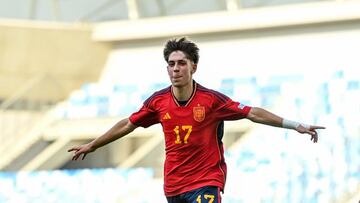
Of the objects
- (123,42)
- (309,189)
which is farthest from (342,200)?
(123,42)

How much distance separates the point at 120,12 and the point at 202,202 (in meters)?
16.4

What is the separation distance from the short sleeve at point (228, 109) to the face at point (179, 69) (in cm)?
24

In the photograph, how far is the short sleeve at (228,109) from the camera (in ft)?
17.7

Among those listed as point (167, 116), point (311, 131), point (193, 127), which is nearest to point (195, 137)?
point (193, 127)

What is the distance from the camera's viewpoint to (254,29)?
19266 mm

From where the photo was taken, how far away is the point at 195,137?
17.5 ft

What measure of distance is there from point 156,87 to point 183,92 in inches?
520

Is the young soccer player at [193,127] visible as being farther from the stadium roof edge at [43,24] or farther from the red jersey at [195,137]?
the stadium roof edge at [43,24]

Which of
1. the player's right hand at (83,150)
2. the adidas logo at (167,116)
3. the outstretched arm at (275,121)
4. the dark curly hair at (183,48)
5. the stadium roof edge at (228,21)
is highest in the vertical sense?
the stadium roof edge at (228,21)

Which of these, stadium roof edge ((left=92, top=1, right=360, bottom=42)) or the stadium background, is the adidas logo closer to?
the stadium background

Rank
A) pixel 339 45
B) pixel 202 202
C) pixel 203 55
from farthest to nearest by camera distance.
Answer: pixel 203 55 < pixel 339 45 < pixel 202 202

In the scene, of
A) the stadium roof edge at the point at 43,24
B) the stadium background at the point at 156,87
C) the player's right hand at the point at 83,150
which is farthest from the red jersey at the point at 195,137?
the stadium roof edge at the point at 43,24

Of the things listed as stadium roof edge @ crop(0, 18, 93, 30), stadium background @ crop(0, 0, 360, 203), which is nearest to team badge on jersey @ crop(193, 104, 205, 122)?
stadium background @ crop(0, 0, 360, 203)

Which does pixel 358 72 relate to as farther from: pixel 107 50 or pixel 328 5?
pixel 107 50
